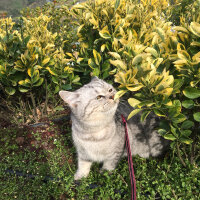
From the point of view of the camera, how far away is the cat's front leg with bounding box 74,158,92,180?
2770 mm

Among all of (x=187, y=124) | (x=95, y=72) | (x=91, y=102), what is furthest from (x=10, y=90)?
(x=187, y=124)

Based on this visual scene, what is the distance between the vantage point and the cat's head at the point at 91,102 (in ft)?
7.88

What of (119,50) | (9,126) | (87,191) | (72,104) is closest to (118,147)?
(87,191)

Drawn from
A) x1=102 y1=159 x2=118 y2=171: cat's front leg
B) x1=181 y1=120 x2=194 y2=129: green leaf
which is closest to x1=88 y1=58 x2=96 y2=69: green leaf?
x1=102 y1=159 x2=118 y2=171: cat's front leg

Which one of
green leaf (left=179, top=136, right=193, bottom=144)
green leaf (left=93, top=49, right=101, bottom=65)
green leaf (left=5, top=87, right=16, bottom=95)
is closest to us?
green leaf (left=179, top=136, right=193, bottom=144)

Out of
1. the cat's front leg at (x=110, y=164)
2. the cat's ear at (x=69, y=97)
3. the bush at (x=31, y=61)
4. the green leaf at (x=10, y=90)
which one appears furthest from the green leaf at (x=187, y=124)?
the green leaf at (x=10, y=90)

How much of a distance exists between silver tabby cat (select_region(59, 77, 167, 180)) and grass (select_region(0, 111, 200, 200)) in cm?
18

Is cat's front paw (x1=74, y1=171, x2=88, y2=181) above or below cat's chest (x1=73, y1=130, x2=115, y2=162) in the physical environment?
below

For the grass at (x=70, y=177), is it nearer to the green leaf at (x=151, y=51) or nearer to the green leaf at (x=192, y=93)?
the green leaf at (x=192, y=93)

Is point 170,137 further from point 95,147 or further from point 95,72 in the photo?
point 95,72

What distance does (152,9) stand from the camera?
3.01 m

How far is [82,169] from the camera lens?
9.18ft

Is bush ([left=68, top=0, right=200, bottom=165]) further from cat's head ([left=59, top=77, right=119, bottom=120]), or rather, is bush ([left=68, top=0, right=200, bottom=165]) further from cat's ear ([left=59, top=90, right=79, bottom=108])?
cat's ear ([left=59, top=90, right=79, bottom=108])

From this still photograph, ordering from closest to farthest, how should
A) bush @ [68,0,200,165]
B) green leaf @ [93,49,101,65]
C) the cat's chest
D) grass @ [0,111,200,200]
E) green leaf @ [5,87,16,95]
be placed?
bush @ [68,0,200,165] → grass @ [0,111,200,200] → the cat's chest → green leaf @ [93,49,101,65] → green leaf @ [5,87,16,95]
